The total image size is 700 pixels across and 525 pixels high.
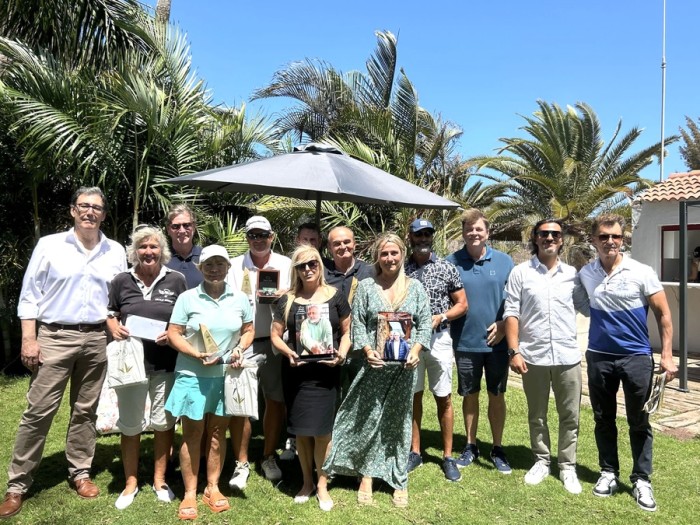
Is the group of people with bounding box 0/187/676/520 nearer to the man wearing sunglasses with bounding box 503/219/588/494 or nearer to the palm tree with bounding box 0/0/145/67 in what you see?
the man wearing sunglasses with bounding box 503/219/588/494

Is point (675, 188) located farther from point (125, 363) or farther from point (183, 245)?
point (125, 363)

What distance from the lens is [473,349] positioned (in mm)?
4328

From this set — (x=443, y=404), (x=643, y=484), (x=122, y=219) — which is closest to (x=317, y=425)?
(x=443, y=404)

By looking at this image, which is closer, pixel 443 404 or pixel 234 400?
pixel 234 400

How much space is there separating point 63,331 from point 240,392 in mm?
1304

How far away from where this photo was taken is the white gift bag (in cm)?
356

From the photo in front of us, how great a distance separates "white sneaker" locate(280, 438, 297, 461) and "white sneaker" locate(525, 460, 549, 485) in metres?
1.87

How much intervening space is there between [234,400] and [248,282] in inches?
36.7

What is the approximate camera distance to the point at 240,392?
3562 mm

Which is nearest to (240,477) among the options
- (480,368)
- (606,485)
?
(480,368)

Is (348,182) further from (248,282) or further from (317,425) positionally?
(317,425)

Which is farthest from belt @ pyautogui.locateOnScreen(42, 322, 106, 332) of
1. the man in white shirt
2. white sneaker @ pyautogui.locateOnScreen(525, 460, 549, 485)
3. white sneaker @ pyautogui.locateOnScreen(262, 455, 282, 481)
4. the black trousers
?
the black trousers

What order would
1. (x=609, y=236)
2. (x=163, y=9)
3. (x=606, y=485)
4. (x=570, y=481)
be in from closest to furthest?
(x=609, y=236), (x=606, y=485), (x=570, y=481), (x=163, y=9)

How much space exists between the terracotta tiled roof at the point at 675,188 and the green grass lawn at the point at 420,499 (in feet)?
19.0
